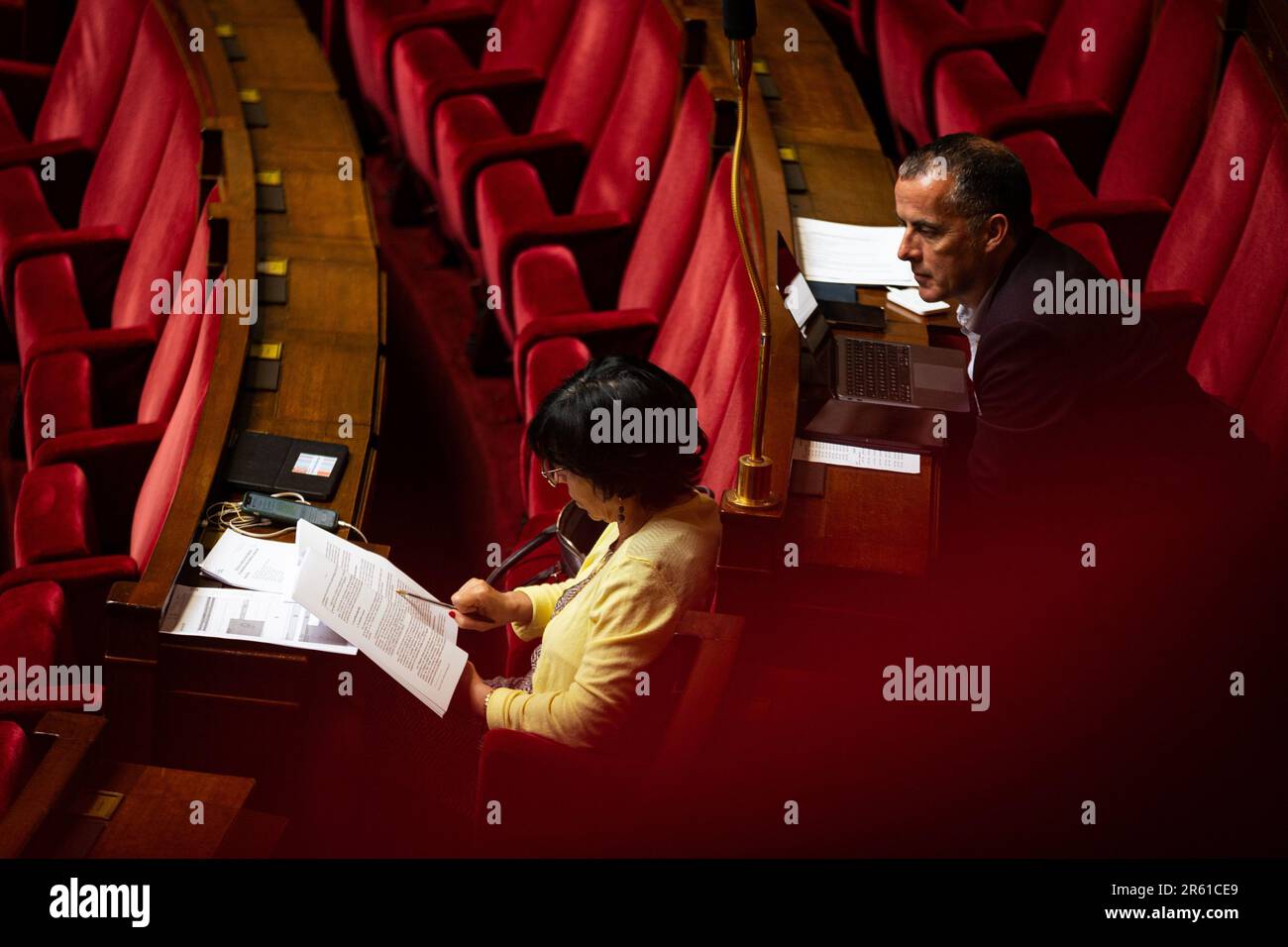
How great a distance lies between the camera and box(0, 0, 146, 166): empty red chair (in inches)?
46.2

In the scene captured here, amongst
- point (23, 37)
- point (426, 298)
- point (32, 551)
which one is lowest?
point (32, 551)

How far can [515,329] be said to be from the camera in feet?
3.21

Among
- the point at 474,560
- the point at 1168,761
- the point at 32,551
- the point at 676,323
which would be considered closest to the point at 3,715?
the point at 32,551

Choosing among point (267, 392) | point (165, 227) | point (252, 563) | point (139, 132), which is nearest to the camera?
point (252, 563)

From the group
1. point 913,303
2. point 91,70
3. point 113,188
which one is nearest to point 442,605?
point 913,303

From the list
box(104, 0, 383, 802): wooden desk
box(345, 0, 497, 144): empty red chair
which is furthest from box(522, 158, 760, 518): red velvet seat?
box(345, 0, 497, 144): empty red chair

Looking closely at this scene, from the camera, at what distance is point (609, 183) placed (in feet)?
3.37

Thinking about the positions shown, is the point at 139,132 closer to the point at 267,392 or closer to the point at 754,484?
the point at 267,392

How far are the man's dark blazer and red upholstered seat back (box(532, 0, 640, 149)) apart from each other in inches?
21.1

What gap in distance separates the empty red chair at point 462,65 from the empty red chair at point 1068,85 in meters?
0.33

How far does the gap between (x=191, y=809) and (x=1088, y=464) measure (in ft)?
1.33

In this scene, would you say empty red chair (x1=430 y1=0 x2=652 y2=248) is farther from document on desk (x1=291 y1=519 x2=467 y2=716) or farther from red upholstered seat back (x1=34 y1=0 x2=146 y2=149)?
document on desk (x1=291 y1=519 x2=467 y2=716)

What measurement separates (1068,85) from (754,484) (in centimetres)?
63

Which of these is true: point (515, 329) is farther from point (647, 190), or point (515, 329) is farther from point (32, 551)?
point (32, 551)
